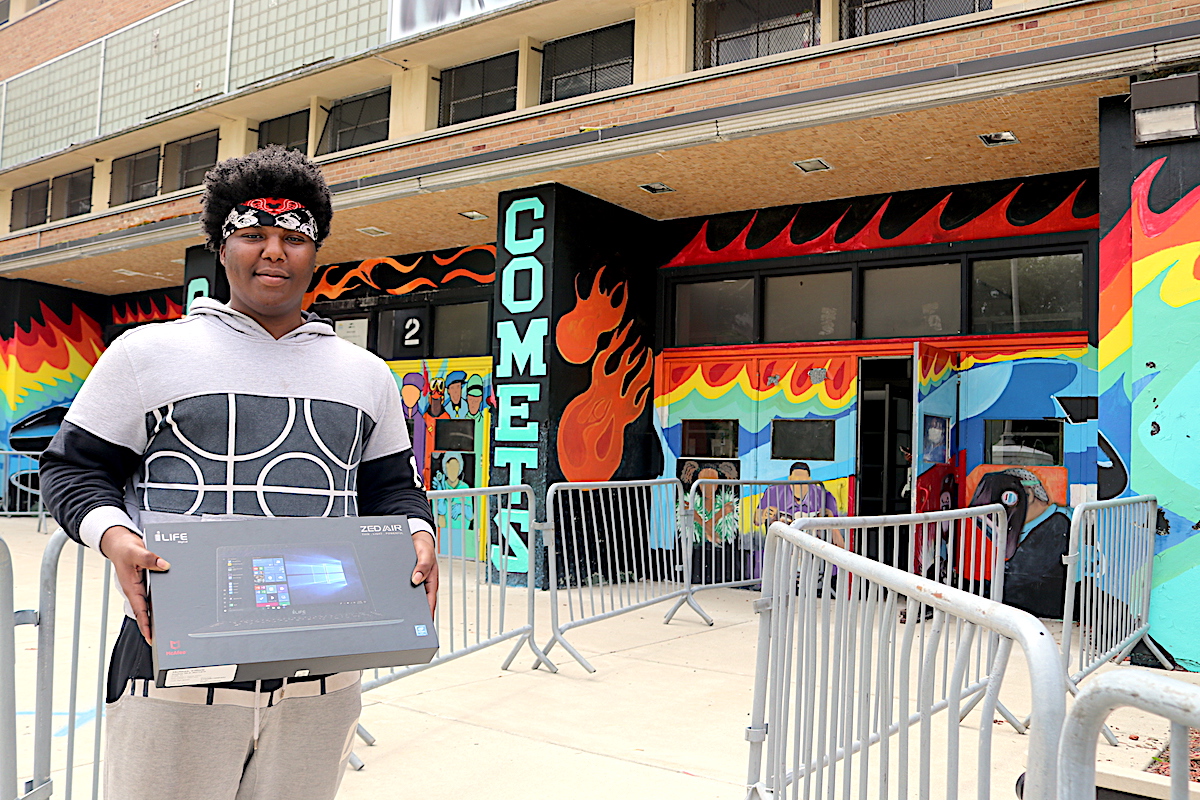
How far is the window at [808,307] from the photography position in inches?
394

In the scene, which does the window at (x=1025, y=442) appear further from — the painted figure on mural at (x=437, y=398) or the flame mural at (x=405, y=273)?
the painted figure on mural at (x=437, y=398)

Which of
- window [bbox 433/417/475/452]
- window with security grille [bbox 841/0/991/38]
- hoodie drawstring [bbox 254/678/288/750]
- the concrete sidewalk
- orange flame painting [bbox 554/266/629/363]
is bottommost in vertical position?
the concrete sidewalk

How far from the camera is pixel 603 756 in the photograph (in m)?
4.81

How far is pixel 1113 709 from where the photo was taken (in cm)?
135

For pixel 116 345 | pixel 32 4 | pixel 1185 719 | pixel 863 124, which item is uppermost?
pixel 32 4

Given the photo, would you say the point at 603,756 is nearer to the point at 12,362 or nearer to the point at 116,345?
the point at 116,345

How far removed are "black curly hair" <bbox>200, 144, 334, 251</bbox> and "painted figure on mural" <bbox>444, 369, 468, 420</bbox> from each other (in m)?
9.88

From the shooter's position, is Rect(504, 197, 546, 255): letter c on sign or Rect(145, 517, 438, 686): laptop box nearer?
Rect(145, 517, 438, 686): laptop box

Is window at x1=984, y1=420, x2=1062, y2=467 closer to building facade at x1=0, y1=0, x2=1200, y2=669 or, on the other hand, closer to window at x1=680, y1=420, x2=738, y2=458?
building facade at x1=0, y1=0, x2=1200, y2=669

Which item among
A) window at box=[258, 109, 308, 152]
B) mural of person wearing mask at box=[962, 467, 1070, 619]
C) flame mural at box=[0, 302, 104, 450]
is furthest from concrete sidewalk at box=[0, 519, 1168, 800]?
flame mural at box=[0, 302, 104, 450]

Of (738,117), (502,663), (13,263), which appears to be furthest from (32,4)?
(502,663)

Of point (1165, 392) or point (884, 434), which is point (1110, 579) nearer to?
point (1165, 392)

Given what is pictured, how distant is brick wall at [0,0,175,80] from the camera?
47.6 ft

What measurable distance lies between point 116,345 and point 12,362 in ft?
56.5
